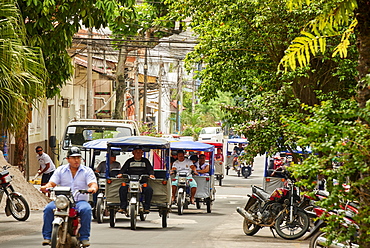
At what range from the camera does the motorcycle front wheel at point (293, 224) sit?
46.6ft

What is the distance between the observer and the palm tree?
12.3 m

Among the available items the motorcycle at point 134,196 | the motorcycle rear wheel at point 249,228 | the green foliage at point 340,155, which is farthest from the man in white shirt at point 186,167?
the green foliage at point 340,155

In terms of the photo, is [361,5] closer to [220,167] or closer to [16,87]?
[16,87]

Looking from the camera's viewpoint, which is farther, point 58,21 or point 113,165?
point 113,165

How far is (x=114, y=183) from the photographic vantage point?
1609 centimetres

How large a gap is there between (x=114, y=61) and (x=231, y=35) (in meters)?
26.9

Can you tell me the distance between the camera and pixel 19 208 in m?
16.0

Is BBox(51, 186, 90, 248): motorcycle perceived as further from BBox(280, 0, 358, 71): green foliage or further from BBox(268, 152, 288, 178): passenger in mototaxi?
BBox(268, 152, 288, 178): passenger in mototaxi

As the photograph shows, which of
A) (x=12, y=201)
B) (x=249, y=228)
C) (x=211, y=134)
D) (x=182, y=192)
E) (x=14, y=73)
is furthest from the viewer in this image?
(x=211, y=134)

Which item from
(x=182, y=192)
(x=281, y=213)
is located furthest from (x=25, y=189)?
(x=281, y=213)

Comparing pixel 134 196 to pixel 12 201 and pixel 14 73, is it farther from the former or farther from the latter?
pixel 14 73

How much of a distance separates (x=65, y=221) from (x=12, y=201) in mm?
6680

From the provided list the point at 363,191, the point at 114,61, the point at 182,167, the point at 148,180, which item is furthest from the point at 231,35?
the point at 114,61

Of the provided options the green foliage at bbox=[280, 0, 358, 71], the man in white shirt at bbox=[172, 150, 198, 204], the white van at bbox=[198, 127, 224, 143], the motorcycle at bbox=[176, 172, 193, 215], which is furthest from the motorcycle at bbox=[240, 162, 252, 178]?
the green foliage at bbox=[280, 0, 358, 71]
